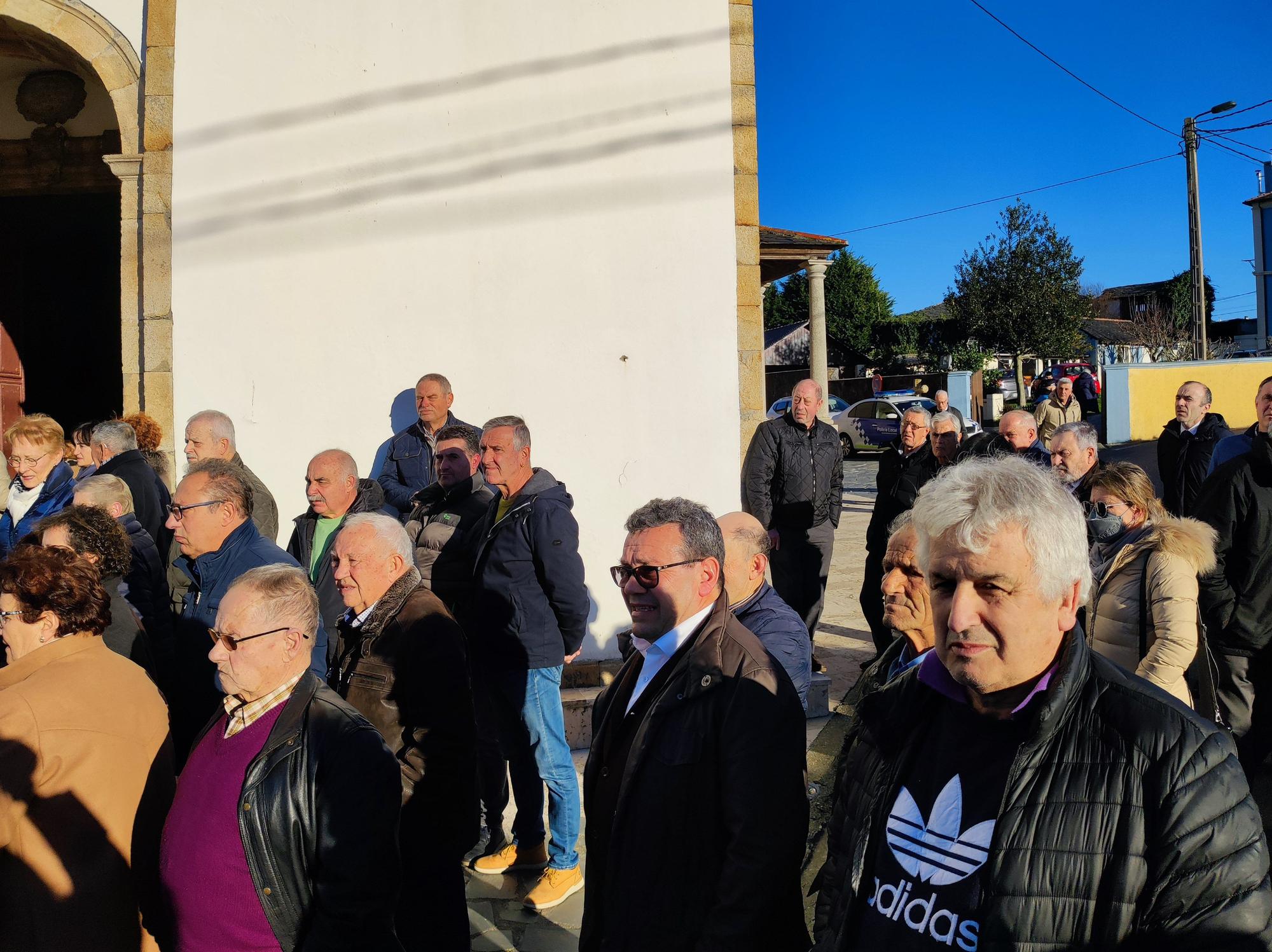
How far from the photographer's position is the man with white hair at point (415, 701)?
9.91 feet

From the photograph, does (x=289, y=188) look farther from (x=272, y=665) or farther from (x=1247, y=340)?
(x=1247, y=340)

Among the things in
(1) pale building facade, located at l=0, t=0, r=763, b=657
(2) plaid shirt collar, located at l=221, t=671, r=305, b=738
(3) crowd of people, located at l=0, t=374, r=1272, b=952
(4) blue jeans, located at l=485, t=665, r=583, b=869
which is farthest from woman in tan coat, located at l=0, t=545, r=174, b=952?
(1) pale building facade, located at l=0, t=0, r=763, b=657

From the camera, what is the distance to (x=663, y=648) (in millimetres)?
2521

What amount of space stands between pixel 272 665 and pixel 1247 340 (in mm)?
56231

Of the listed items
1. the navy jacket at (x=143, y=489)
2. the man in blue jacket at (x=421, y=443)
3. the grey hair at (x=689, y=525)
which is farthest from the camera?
the man in blue jacket at (x=421, y=443)

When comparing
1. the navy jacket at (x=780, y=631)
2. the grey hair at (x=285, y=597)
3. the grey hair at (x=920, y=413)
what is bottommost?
the navy jacket at (x=780, y=631)

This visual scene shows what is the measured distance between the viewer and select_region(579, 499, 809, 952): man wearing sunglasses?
2.18 metres

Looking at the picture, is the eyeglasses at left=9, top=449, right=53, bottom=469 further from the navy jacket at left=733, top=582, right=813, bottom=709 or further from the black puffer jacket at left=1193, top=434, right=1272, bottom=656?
the black puffer jacket at left=1193, top=434, right=1272, bottom=656

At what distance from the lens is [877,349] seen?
48656mm

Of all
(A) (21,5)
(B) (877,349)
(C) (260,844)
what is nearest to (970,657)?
(C) (260,844)

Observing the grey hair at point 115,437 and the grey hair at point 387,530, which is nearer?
the grey hair at point 387,530

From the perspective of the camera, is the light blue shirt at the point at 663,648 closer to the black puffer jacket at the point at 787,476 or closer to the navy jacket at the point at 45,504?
the navy jacket at the point at 45,504

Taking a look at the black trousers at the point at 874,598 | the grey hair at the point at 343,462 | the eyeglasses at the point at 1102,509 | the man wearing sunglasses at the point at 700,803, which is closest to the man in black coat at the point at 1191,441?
the black trousers at the point at 874,598

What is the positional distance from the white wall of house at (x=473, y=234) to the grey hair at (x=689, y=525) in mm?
3911
